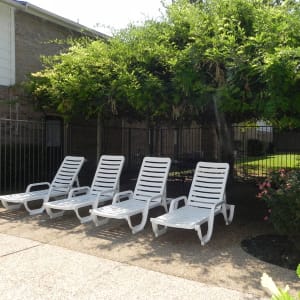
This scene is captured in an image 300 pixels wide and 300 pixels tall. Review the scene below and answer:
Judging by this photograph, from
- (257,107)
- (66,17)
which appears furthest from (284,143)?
(257,107)

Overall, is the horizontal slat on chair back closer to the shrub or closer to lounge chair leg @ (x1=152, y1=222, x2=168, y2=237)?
lounge chair leg @ (x1=152, y1=222, x2=168, y2=237)

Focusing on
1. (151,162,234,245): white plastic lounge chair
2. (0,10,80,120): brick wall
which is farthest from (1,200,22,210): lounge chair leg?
(0,10,80,120): brick wall

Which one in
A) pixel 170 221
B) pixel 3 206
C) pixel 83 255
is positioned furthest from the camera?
pixel 3 206

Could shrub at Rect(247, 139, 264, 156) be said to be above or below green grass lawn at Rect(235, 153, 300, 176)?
above

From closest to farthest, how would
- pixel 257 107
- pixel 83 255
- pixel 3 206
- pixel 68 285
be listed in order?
pixel 68 285 < pixel 83 255 < pixel 257 107 < pixel 3 206

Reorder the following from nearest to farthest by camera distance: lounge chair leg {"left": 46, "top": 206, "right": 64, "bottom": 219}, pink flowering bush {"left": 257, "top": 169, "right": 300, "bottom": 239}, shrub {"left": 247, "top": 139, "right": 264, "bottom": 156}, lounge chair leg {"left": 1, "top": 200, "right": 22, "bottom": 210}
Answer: pink flowering bush {"left": 257, "top": 169, "right": 300, "bottom": 239}, lounge chair leg {"left": 46, "top": 206, "right": 64, "bottom": 219}, lounge chair leg {"left": 1, "top": 200, "right": 22, "bottom": 210}, shrub {"left": 247, "top": 139, "right": 264, "bottom": 156}

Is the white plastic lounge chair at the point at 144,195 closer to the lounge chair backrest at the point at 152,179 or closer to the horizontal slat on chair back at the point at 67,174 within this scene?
the lounge chair backrest at the point at 152,179

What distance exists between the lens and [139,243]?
233 inches

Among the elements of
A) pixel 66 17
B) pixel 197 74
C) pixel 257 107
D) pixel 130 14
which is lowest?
pixel 257 107

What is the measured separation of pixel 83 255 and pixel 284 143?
59.7 feet

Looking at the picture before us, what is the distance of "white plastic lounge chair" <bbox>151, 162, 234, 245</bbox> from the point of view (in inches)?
A: 237

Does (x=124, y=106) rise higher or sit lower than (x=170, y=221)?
higher

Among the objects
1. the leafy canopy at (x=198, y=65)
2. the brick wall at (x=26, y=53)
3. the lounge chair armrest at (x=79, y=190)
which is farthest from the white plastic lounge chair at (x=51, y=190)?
the brick wall at (x=26, y=53)

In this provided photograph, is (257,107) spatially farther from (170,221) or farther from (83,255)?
(83,255)
